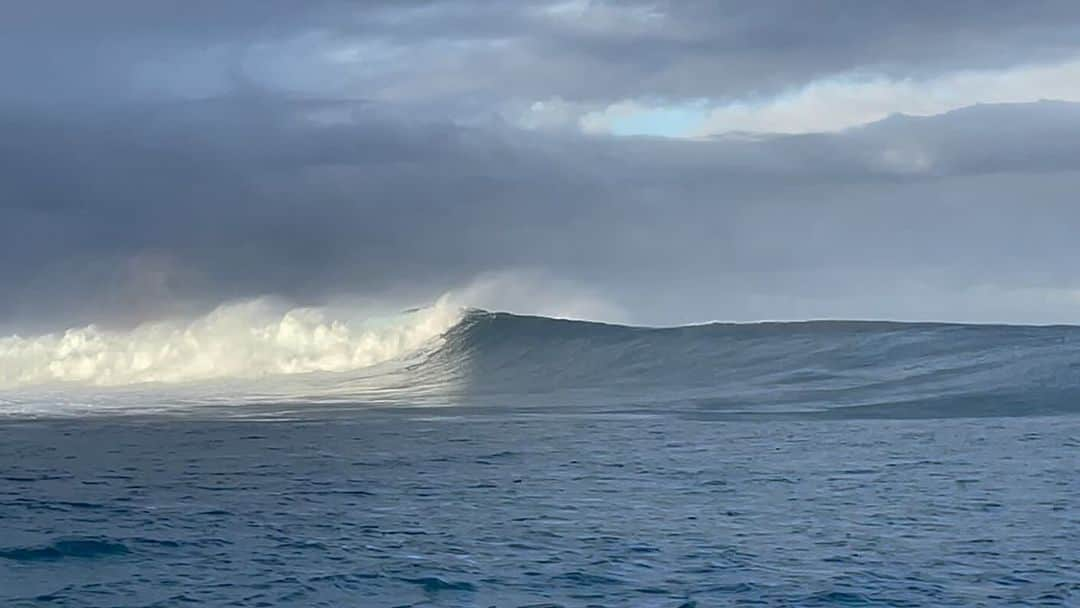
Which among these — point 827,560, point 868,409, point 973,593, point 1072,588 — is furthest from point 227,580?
point 868,409

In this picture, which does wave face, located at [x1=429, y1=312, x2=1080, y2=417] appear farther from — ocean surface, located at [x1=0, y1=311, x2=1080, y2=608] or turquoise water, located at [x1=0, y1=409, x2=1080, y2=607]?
turquoise water, located at [x1=0, y1=409, x2=1080, y2=607]

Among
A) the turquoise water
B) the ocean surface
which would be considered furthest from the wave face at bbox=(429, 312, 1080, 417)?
the turquoise water

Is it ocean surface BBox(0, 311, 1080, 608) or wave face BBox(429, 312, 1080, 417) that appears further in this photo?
wave face BBox(429, 312, 1080, 417)

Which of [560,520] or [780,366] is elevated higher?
[780,366]

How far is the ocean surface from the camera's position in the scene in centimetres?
912

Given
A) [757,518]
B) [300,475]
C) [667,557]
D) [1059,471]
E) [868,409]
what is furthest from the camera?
[868,409]

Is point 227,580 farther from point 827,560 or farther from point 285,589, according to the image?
point 827,560

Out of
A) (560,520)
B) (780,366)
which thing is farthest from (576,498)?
(780,366)

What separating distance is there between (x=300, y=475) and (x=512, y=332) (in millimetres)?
26302

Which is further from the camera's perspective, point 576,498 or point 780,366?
point 780,366

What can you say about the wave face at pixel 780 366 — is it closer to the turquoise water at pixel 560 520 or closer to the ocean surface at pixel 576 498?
the ocean surface at pixel 576 498

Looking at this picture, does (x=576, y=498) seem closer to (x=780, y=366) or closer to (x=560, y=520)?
(x=560, y=520)

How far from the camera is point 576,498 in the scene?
12922 mm

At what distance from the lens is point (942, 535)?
10.5m
